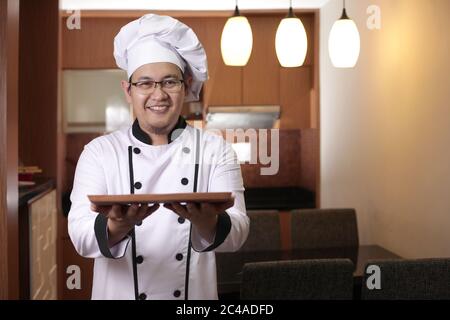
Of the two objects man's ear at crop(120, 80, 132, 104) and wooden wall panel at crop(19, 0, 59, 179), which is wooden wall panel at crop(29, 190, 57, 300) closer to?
wooden wall panel at crop(19, 0, 59, 179)

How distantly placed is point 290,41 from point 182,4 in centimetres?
19

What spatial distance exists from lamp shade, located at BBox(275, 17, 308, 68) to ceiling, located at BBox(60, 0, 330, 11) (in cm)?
4

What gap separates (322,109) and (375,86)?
115 mm

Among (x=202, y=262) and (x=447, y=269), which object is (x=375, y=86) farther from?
(x=202, y=262)

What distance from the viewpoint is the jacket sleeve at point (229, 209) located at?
87 centimetres

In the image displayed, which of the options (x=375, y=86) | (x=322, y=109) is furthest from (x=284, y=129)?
(x=375, y=86)

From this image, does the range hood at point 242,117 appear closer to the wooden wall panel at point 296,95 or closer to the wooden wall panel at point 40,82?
the wooden wall panel at point 296,95

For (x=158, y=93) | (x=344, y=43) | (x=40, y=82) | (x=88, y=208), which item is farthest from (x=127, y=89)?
(x=344, y=43)

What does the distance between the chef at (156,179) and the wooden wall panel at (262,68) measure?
185 millimetres

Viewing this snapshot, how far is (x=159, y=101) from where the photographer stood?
0.86 metres

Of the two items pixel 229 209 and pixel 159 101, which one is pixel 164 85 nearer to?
pixel 159 101

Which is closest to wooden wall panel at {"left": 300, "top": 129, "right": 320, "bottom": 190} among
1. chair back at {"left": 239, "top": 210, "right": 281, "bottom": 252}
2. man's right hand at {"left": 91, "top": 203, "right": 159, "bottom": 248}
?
chair back at {"left": 239, "top": 210, "right": 281, "bottom": 252}

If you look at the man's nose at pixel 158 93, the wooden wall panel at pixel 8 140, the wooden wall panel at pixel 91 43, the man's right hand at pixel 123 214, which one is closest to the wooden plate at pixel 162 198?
the man's right hand at pixel 123 214

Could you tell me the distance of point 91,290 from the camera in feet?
3.15
